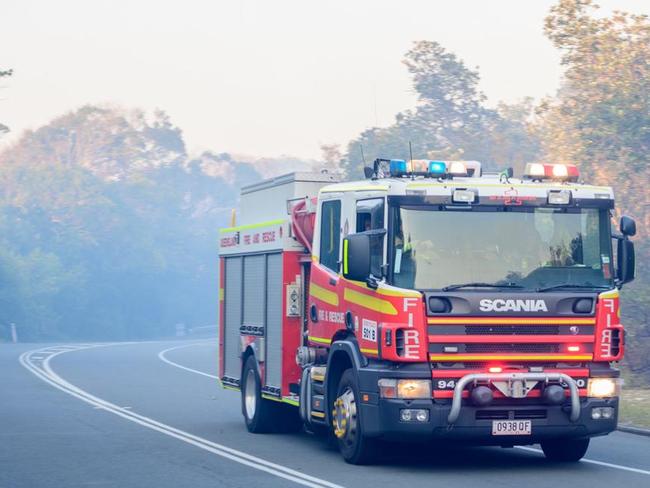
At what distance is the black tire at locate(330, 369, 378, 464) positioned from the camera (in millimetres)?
13227

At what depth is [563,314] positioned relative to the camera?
1272cm

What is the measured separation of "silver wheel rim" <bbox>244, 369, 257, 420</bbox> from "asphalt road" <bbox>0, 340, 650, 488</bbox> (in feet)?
1.01

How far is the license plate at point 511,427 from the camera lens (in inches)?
496

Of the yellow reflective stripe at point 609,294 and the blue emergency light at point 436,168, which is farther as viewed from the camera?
the blue emergency light at point 436,168

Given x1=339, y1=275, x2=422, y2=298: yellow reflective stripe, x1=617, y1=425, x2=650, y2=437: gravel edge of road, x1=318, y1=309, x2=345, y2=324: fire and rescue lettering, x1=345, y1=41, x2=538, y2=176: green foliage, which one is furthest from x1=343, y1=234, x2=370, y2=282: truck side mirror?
x1=345, y1=41, x2=538, y2=176: green foliage

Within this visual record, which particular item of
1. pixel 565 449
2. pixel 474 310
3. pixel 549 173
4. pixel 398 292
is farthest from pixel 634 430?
pixel 398 292

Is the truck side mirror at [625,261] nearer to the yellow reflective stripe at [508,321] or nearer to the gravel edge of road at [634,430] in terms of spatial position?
the yellow reflective stripe at [508,321]

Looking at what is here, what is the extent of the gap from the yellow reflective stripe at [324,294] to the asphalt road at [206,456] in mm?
1668

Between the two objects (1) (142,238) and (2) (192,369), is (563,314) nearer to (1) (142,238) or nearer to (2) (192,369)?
(2) (192,369)

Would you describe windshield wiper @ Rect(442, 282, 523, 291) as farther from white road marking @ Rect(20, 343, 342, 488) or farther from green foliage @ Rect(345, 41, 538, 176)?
green foliage @ Rect(345, 41, 538, 176)

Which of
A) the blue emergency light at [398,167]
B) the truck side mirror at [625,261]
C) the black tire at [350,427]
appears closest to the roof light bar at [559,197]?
the truck side mirror at [625,261]

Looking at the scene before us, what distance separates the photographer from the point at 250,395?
17.6 meters

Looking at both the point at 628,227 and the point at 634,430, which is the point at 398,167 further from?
the point at 634,430

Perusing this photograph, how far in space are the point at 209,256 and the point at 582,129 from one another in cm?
7539
